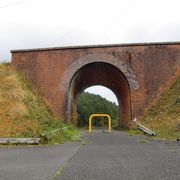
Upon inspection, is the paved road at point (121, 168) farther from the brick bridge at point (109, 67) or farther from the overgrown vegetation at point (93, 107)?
the overgrown vegetation at point (93, 107)

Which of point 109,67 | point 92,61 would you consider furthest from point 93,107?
point 92,61

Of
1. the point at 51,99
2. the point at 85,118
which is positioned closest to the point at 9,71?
the point at 51,99

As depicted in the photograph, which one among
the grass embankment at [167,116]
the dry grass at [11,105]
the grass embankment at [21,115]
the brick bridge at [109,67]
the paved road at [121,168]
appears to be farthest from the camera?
the brick bridge at [109,67]

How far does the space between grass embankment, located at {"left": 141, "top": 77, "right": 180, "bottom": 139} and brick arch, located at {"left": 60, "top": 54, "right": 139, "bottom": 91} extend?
2.17 m

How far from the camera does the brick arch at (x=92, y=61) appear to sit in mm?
16422

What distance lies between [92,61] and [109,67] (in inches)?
53.6

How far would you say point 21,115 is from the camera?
37.3 feet

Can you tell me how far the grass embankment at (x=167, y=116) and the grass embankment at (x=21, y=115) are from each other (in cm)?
414

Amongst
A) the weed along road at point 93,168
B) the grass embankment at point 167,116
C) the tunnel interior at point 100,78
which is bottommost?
the weed along road at point 93,168

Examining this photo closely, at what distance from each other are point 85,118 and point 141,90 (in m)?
41.9

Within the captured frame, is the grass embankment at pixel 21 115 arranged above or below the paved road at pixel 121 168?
above

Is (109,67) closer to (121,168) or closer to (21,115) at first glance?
(21,115)

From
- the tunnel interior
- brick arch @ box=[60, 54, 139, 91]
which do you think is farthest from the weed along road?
the tunnel interior

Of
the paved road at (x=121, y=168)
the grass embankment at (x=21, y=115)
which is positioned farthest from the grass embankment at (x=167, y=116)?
the paved road at (x=121, y=168)
